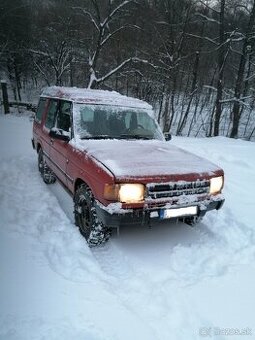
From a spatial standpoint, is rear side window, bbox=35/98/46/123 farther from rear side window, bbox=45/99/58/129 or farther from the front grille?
the front grille

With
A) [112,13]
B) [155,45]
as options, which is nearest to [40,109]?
[112,13]

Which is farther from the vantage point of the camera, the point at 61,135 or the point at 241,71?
the point at 241,71

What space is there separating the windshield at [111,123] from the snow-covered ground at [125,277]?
1404 millimetres

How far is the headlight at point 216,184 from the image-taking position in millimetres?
4318

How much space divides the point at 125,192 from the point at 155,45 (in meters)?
17.0

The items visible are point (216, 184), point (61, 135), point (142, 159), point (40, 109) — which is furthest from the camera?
point (40, 109)

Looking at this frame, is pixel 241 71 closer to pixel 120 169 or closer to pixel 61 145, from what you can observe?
pixel 61 145

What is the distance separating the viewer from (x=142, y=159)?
165 inches

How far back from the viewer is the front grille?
12.6ft

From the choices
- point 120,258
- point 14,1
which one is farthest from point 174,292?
point 14,1

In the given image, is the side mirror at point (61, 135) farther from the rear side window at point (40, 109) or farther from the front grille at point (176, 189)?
the rear side window at point (40, 109)

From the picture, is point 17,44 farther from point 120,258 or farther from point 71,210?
point 120,258

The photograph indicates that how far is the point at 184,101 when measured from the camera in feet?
65.8

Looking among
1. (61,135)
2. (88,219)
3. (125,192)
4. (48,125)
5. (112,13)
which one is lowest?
(88,219)
